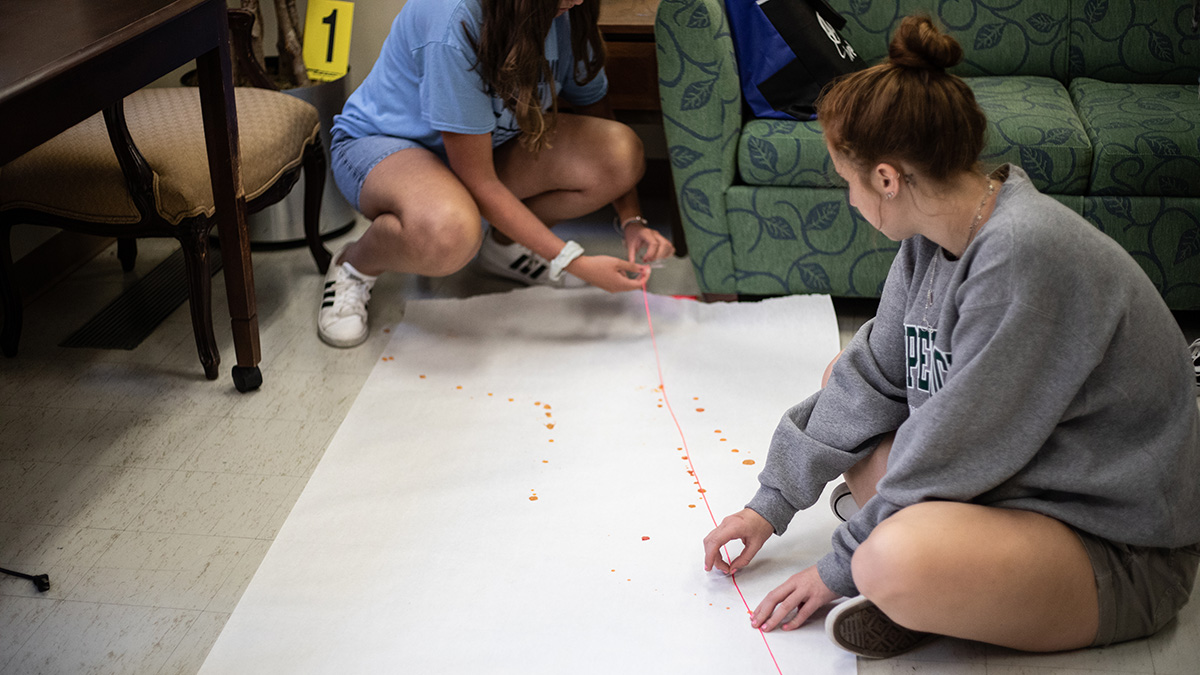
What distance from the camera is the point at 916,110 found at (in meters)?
1.00

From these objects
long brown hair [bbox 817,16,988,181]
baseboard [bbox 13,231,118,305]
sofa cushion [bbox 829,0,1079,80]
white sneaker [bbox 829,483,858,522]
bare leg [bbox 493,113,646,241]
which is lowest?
baseboard [bbox 13,231,118,305]

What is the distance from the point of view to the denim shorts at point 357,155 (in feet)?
6.32

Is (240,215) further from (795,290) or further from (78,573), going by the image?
(795,290)

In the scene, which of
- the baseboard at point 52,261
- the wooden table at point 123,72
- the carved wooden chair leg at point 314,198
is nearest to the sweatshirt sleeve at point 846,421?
the wooden table at point 123,72

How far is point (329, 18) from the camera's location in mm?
2340

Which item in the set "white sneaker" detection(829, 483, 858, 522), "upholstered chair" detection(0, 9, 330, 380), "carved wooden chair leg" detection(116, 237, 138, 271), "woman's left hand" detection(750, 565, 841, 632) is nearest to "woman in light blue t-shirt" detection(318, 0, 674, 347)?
"upholstered chair" detection(0, 9, 330, 380)

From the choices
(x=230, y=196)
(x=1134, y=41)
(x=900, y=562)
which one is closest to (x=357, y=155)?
(x=230, y=196)

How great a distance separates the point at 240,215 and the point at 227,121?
0.16 m

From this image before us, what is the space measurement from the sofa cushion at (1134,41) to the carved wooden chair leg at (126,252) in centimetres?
211

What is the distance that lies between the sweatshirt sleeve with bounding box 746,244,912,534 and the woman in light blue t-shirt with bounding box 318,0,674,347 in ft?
2.21

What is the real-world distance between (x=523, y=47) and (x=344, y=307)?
628 millimetres

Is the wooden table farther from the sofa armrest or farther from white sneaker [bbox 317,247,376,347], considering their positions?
the sofa armrest

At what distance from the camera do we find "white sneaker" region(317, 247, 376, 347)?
195 cm

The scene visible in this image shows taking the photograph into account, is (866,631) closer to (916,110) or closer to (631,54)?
(916,110)
